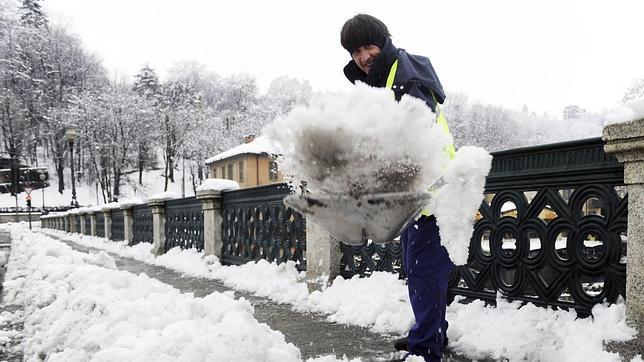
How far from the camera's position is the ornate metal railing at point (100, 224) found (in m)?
19.8

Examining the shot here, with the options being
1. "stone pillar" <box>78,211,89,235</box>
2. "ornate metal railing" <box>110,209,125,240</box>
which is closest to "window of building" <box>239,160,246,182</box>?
"stone pillar" <box>78,211,89,235</box>

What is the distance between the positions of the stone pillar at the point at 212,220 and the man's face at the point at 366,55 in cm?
668

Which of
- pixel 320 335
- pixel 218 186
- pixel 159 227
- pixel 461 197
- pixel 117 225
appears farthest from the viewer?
pixel 117 225

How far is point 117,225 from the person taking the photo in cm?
1736

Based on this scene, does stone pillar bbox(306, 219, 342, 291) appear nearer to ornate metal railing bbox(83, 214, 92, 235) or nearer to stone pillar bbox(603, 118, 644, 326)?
stone pillar bbox(603, 118, 644, 326)

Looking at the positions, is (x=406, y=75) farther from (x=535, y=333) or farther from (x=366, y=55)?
(x=535, y=333)

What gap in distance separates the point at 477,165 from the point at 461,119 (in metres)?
73.9

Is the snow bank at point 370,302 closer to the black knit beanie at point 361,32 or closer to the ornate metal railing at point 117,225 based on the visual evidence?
the black knit beanie at point 361,32

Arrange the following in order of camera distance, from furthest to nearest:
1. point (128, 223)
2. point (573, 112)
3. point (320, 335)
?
point (573, 112) → point (128, 223) → point (320, 335)

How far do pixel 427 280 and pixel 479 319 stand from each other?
1.30m

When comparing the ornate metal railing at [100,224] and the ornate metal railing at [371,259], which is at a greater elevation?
the ornate metal railing at [371,259]

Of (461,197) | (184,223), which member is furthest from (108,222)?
(461,197)

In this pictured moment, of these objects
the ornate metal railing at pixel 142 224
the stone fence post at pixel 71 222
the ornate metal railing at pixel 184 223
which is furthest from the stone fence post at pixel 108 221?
the stone fence post at pixel 71 222

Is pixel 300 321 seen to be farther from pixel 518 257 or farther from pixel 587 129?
pixel 587 129
